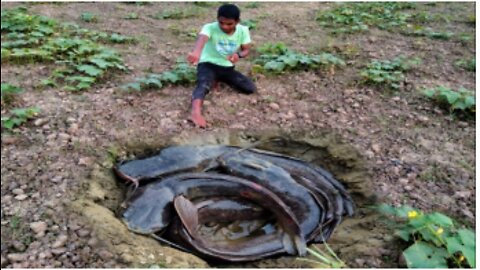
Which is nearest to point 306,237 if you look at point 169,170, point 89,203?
point 169,170

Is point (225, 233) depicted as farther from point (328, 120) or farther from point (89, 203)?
point (328, 120)

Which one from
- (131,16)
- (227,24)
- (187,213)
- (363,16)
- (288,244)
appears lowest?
(288,244)

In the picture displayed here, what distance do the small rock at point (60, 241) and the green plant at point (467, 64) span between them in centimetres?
432

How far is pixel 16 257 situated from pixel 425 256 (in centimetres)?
194

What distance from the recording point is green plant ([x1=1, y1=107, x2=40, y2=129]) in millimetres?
3416

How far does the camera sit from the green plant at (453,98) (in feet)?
13.1

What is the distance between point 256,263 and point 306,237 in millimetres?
366

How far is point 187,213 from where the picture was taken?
2.76m

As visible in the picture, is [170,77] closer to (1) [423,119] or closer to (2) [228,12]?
(2) [228,12]

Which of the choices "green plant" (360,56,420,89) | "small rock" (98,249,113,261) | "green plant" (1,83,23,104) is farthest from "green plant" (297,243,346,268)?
"green plant" (1,83,23,104)

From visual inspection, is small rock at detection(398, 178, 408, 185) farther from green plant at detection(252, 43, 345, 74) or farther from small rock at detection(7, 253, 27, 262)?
small rock at detection(7, 253, 27, 262)

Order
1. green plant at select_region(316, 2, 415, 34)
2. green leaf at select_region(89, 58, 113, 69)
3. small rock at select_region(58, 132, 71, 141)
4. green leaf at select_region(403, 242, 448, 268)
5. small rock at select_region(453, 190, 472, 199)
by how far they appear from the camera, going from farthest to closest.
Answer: green plant at select_region(316, 2, 415, 34) → green leaf at select_region(89, 58, 113, 69) → small rock at select_region(58, 132, 71, 141) → small rock at select_region(453, 190, 472, 199) → green leaf at select_region(403, 242, 448, 268)

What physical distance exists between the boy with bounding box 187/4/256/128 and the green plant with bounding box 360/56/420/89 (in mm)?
1169

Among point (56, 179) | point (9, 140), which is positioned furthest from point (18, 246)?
point (9, 140)
